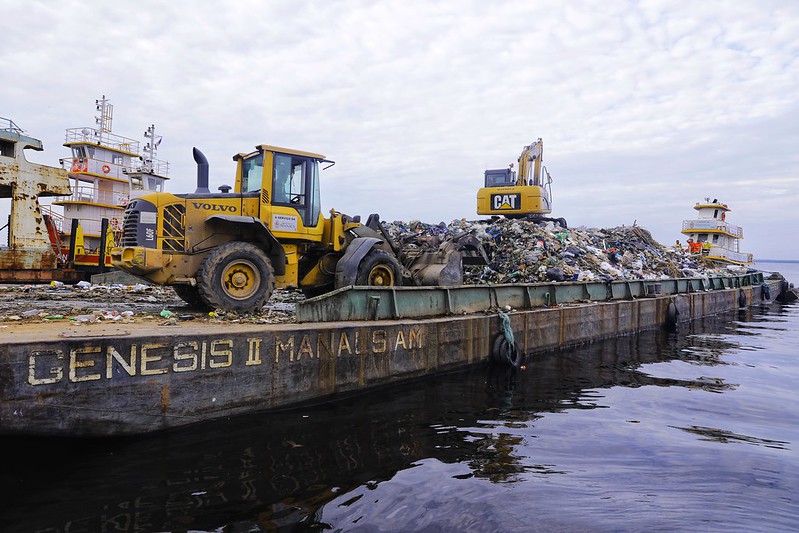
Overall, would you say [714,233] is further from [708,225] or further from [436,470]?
[436,470]

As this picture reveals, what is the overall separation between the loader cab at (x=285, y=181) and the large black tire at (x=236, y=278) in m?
0.79

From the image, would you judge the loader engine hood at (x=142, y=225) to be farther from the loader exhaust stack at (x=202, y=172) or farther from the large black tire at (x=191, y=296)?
the large black tire at (x=191, y=296)

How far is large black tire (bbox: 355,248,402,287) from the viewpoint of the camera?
8.55 metres

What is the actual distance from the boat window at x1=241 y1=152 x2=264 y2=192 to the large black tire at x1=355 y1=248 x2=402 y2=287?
83.4 inches

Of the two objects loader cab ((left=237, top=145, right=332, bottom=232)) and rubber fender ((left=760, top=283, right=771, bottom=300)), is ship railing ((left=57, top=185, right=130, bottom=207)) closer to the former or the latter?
loader cab ((left=237, top=145, right=332, bottom=232))

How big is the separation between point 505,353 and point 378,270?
259 cm

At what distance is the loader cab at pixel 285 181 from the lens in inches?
307

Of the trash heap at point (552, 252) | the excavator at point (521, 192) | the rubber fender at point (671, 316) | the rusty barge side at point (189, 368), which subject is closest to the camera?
the rusty barge side at point (189, 368)

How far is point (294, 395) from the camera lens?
5434 mm

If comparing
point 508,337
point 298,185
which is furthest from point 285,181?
point 508,337

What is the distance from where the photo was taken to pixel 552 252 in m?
15.7

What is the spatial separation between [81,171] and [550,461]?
2791 centimetres

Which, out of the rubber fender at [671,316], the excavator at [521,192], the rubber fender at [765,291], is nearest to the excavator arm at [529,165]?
the excavator at [521,192]

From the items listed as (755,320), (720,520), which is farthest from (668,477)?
(755,320)
